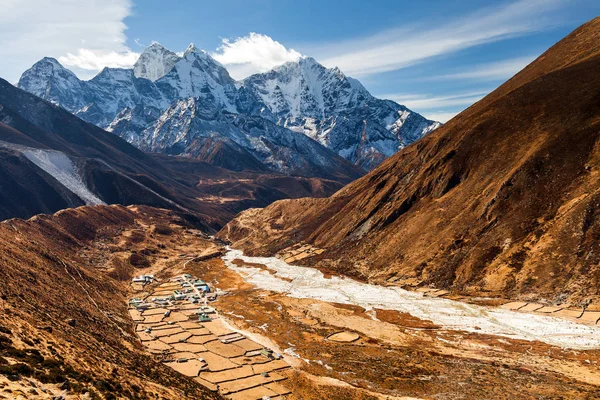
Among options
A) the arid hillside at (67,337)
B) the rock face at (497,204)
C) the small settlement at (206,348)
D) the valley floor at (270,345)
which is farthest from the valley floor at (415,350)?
the arid hillside at (67,337)

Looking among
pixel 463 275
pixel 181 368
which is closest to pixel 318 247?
pixel 463 275

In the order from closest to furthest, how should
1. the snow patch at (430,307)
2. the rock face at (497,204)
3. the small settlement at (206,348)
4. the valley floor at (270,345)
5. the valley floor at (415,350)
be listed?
the valley floor at (270,345) < the valley floor at (415,350) < the small settlement at (206,348) < the snow patch at (430,307) < the rock face at (497,204)

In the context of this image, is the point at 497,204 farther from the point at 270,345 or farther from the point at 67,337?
the point at 67,337

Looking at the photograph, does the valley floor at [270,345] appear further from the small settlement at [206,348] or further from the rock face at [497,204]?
the rock face at [497,204]

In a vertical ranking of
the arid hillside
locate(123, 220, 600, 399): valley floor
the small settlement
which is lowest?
locate(123, 220, 600, 399): valley floor

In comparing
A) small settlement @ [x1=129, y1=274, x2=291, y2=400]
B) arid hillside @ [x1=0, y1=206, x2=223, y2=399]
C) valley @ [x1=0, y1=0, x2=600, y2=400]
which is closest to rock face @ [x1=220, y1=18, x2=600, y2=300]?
valley @ [x1=0, y1=0, x2=600, y2=400]

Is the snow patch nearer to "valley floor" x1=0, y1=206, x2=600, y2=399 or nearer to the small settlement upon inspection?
"valley floor" x1=0, y1=206, x2=600, y2=399
